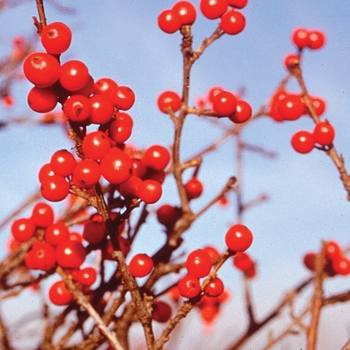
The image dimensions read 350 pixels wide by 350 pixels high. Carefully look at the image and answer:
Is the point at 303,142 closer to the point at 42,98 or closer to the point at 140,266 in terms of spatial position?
the point at 140,266

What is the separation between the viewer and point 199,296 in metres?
1.31

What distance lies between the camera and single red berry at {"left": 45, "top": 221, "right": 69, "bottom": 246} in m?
1.57

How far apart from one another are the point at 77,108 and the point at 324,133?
4.42 ft

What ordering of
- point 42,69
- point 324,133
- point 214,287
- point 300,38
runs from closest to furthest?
point 42,69 < point 214,287 < point 324,133 < point 300,38

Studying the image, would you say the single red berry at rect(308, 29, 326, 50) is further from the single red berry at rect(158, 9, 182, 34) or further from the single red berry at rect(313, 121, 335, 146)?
the single red berry at rect(158, 9, 182, 34)

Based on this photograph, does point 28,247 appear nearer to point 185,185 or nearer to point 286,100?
point 185,185

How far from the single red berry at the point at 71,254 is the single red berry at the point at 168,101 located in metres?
0.66

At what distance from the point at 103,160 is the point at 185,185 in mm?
739

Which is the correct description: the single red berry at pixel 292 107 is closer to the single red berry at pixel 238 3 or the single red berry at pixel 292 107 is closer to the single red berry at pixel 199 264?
the single red berry at pixel 238 3

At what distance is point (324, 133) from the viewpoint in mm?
2008

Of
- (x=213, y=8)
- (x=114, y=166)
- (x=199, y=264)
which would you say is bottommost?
(x=199, y=264)

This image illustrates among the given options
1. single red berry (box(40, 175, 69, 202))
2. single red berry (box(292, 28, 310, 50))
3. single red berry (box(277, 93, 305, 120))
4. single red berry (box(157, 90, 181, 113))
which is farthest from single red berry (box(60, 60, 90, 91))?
single red berry (box(292, 28, 310, 50))

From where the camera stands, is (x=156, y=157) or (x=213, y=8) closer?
(x=156, y=157)

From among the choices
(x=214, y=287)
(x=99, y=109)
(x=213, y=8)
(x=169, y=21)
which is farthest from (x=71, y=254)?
(x=213, y=8)
